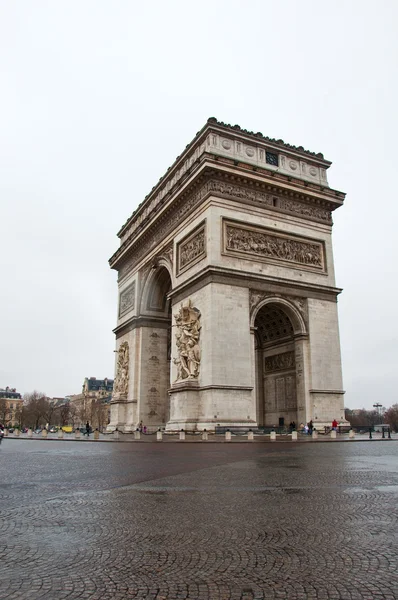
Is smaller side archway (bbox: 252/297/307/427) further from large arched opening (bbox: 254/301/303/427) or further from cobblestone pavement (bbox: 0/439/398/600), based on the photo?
cobblestone pavement (bbox: 0/439/398/600)

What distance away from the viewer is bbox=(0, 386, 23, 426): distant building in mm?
113375

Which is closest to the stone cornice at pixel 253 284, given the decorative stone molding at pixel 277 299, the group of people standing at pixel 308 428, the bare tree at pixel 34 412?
the decorative stone molding at pixel 277 299

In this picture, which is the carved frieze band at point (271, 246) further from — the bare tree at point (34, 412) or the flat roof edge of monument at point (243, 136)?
the bare tree at point (34, 412)

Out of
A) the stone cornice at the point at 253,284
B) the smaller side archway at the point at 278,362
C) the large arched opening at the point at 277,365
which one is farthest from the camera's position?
the large arched opening at the point at 277,365

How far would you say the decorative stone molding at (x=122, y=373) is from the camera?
39344 mm

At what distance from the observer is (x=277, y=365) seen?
33156 millimetres

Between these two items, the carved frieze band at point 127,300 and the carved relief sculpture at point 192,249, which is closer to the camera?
the carved relief sculpture at point 192,249

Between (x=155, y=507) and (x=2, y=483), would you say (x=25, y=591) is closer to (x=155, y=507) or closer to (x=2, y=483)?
(x=155, y=507)

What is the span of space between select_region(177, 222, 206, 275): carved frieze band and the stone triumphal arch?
65mm

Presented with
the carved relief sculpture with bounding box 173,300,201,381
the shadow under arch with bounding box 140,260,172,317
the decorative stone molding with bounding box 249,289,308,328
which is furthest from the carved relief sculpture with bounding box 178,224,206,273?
the shadow under arch with bounding box 140,260,172,317

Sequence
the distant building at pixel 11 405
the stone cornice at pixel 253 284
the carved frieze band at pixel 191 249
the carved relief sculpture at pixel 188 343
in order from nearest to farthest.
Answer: the stone cornice at pixel 253 284
the carved relief sculpture at pixel 188 343
the carved frieze band at pixel 191 249
the distant building at pixel 11 405

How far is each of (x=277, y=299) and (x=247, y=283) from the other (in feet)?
7.87

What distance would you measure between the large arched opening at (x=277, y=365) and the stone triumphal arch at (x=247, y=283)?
0.23ft

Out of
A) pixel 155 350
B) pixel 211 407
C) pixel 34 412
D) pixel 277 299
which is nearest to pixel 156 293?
pixel 155 350
